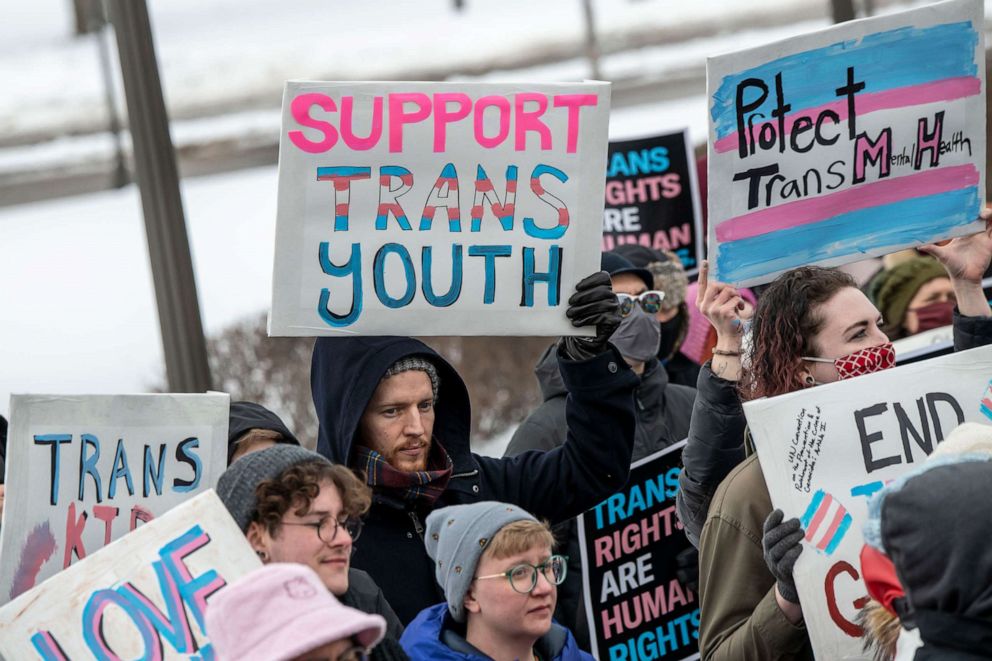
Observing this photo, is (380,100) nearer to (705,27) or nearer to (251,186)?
(251,186)

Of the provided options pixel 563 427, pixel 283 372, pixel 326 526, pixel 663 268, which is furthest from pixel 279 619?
pixel 283 372

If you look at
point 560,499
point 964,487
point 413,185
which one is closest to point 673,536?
point 560,499

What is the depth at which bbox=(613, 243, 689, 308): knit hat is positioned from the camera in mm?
5496

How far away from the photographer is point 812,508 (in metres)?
3.41

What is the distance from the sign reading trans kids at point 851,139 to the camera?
161 inches

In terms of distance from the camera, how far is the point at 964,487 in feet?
8.38

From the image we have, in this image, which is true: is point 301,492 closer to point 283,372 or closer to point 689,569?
point 689,569

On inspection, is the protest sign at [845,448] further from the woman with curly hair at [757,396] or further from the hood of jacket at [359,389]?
the hood of jacket at [359,389]

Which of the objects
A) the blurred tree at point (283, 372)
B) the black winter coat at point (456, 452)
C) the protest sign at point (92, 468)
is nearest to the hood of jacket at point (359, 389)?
the black winter coat at point (456, 452)

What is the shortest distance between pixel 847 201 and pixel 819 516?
1.05 m

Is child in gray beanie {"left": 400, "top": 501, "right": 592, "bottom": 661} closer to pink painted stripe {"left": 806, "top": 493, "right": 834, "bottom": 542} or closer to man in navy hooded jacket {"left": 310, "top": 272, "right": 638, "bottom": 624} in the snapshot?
man in navy hooded jacket {"left": 310, "top": 272, "right": 638, "bottom": 624}

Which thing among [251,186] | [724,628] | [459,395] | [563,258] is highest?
[251,186]

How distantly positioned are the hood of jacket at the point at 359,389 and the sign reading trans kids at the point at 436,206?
0.08 metres

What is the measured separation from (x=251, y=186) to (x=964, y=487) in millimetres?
5280
